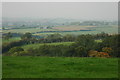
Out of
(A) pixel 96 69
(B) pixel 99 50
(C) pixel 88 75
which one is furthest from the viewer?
(B) pixel 99 50

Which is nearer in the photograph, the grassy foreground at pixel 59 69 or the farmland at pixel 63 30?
the grassy foreground at pixel 59 69

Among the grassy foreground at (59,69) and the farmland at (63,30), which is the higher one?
the farmland at (63,30)

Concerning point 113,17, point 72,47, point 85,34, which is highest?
point 113,17

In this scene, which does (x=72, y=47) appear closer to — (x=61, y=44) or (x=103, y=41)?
(x=61, y=44)

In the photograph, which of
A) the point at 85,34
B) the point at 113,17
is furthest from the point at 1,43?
the point at 113,17

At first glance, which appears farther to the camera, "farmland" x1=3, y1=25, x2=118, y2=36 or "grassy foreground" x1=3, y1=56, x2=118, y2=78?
"farmland" x1=3, y1=25, x2=118, y2=36

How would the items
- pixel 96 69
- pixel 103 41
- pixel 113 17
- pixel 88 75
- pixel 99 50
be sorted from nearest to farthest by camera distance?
pixel 88 75
pixel 96 69
pixel 99 50
pixel 103 41
pixel 113 17

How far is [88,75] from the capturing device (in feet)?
14.4

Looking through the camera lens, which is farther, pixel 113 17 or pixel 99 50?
pixel 113 17

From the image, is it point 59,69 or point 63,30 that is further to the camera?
point 63,30

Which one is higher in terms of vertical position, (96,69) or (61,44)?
(61,44)

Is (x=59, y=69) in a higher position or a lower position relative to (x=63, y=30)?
lower

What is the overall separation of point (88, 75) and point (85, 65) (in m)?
0.92

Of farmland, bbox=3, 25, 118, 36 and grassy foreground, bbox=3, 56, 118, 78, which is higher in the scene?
farmland, bbox=3, 25, 118, 36
